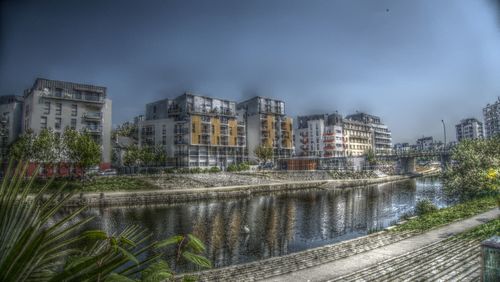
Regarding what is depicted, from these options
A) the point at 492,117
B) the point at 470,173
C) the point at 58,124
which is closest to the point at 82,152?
the point at 58,124

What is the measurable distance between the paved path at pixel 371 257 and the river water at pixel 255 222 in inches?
294

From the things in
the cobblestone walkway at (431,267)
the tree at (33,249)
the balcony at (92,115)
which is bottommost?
the cobblestone walkway at (431,267)

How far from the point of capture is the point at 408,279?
11.4m

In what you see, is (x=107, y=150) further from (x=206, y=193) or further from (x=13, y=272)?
(x=13, y=272)

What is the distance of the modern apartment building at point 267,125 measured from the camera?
111 meters

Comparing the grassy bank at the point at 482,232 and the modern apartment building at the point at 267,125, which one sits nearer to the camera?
the grassy bank at the point at 482,232

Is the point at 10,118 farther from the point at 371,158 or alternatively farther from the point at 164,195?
the point at 371,158

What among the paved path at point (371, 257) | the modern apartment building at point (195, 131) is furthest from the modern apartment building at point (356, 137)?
→ the paved path at point (371, 257)

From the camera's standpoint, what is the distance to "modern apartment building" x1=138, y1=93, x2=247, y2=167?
9125 cm

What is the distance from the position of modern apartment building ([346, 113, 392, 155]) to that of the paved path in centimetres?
14310

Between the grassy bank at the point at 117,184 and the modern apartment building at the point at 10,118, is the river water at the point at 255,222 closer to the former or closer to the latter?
the grassy bank at the point at 117,184

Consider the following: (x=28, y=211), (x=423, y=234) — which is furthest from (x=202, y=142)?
(x=28, y=211)

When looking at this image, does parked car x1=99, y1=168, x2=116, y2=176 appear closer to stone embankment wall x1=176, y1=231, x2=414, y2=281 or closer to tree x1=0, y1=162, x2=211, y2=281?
stone embankment wall x1=176, y1=231, x2=414, y2=281

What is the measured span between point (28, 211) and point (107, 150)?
76.7 metres
